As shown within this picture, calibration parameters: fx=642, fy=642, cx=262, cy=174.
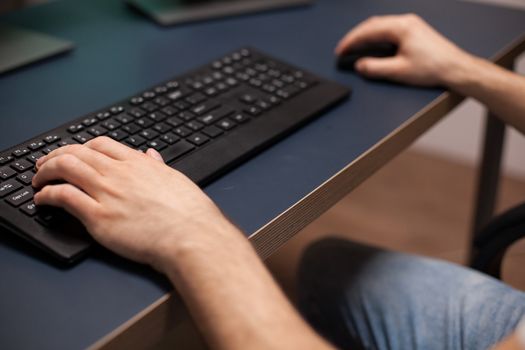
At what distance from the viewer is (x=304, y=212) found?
2.20ft

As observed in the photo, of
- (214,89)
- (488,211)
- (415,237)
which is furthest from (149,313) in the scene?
(415,237)

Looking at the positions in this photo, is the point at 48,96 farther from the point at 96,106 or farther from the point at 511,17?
the point at 511,17

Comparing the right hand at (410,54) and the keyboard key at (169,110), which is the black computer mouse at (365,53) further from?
the keyboard key at (169,110)

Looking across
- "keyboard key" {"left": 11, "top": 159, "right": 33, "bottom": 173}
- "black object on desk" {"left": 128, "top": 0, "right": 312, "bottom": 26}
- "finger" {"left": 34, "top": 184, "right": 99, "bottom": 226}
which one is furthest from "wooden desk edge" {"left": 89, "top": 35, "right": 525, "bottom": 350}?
"black object on desk" {"left": 128, "top": 0, "right": 312, "bottom": 26}

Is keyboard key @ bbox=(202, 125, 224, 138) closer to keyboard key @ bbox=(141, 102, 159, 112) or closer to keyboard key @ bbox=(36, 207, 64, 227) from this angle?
keyboard key @ bbox=(141, 102, 159, 112)

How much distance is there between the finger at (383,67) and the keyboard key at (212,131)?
0.30 m

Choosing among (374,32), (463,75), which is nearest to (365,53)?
(374,32)

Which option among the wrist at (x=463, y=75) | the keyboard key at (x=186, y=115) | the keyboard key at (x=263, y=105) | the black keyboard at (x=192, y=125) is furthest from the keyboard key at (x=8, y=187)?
the wrist at (x=463, y=75)

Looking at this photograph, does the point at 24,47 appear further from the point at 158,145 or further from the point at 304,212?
the point at 304,212

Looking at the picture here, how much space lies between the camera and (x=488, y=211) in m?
1.36

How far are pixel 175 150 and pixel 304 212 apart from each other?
16 centimetres

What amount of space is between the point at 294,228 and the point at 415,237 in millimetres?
1234

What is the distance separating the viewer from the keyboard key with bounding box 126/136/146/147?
2.30 ft

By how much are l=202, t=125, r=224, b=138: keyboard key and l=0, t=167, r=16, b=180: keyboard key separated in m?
0.21
